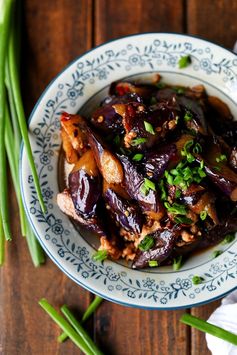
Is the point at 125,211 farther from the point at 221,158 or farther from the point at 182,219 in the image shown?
the point at 221,158

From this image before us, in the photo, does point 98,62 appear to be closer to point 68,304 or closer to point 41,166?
point 41,166

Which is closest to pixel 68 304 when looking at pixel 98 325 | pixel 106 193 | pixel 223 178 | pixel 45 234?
pixel 98 325

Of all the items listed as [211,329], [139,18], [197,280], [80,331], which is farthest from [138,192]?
[139,18]

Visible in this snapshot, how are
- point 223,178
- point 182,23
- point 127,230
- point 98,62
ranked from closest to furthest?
point 223,178 → point 127,230 → point 98,62 → point 182,23

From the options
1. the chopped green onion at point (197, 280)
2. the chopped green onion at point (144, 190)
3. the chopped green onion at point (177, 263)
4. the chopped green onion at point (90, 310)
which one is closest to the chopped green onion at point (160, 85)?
the chopped green onion at point (144, 190)

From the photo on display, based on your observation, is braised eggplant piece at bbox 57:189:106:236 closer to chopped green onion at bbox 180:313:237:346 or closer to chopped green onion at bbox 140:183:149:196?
chopped green onion at bbox 140:183:149:196
